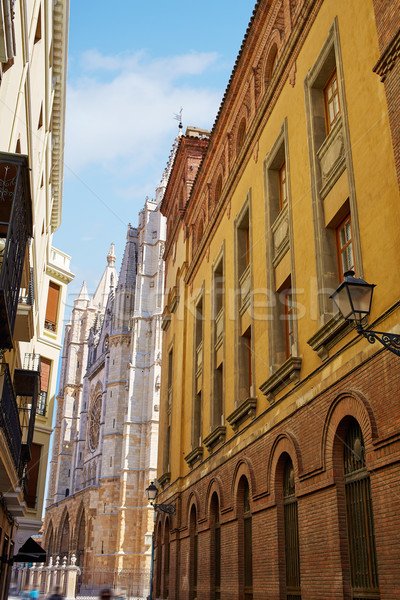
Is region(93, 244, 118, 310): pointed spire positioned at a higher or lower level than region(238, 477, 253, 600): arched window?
higher

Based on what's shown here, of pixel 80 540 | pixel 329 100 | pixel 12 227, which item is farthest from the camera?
pixel 80 540

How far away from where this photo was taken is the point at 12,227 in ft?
25.6

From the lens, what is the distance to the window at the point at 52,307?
24378 millimetres

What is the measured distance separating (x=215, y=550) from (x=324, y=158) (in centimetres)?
1023

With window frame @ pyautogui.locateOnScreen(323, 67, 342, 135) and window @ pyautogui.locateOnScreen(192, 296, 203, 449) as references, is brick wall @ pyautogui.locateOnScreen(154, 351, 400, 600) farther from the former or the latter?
window frame @ pyautogui.locateOnScreen(323, 67, 342, 135)

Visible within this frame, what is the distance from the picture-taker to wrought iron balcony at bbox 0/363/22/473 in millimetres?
9945

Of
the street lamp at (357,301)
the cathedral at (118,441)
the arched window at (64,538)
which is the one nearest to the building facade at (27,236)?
the street lamp at (357,301)

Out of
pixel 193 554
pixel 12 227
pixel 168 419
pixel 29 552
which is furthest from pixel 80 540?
pixel 12 227


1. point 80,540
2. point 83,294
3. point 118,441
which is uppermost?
point 83,294

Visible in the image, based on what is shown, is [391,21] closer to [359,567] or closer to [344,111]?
[344,111]

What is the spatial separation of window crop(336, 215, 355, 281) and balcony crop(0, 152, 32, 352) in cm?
483

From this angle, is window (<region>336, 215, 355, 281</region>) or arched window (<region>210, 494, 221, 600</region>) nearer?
window (<region>336, 215, 355, 281</region>)

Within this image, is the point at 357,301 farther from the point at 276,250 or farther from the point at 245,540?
the point at 245,540

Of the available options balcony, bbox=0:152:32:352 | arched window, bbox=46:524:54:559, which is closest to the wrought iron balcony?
balcony, bbox=0:152:32:352
